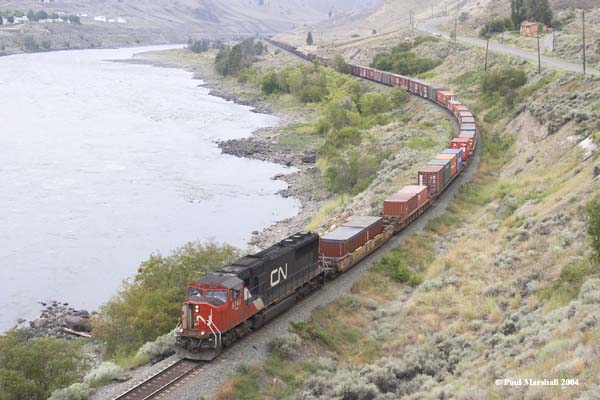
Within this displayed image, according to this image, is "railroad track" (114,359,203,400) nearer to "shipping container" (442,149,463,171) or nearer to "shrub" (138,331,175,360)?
"shrub" (138,331,175,360)

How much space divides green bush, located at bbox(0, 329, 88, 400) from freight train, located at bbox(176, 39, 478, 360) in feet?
16.5

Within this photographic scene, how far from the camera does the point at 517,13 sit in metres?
128

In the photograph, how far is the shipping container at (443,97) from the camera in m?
85.8

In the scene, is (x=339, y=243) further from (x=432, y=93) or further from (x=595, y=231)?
(x=432, y=93)

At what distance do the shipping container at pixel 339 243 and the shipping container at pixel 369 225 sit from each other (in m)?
1.30

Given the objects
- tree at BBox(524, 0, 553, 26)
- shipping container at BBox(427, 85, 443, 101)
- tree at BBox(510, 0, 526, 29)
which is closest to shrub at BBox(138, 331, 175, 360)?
shipping container at BBox(427, 85, 443, 101)

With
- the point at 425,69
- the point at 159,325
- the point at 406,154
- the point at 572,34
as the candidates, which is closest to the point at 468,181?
the point at 406,154

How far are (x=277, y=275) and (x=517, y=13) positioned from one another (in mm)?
112662

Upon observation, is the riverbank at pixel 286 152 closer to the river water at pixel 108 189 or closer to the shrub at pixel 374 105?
the river water at pixel 108 189

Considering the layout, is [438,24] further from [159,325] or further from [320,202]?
[159,325]

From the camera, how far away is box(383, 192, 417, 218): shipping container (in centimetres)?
4231

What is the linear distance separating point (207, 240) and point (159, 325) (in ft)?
73.8

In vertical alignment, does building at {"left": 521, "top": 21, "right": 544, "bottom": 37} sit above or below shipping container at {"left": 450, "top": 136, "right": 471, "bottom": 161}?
above

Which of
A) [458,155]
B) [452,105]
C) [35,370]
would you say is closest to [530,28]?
[452,105]
